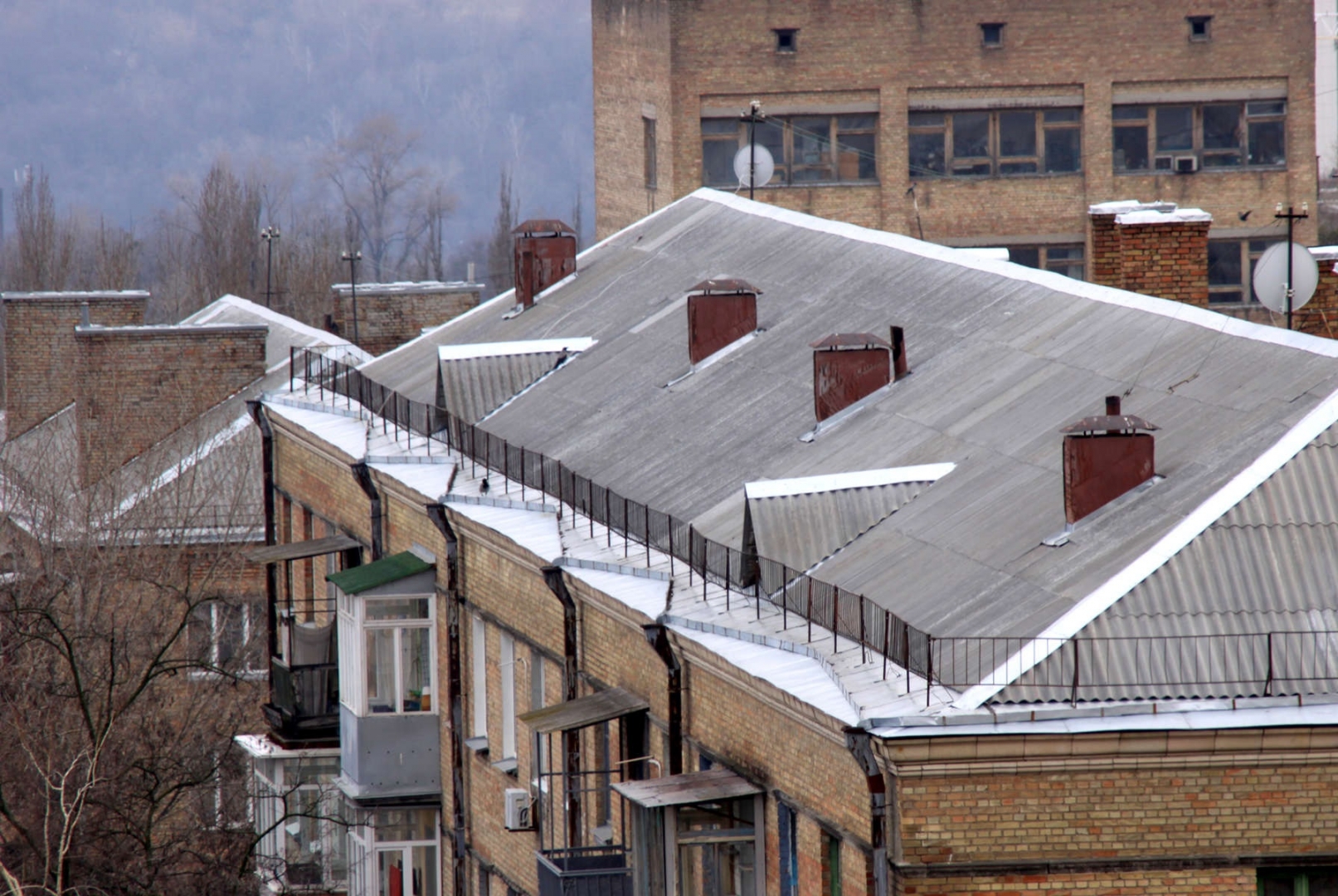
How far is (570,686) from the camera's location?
2136 centimetres

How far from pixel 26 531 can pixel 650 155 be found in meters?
24.1

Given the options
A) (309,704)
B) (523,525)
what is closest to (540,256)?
(309,704)

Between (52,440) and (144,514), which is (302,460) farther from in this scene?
(52,440)

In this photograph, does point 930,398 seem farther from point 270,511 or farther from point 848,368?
point 270,511

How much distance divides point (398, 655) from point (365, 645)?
0.39m

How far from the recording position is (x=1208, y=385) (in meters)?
17.8

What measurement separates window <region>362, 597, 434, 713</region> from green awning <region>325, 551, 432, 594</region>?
0.35m

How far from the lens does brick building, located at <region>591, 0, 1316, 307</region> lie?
195 feet

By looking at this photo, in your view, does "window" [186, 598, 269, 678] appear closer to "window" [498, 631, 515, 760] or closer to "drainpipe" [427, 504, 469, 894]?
"drainpipe" [427, 504, 469, 894]

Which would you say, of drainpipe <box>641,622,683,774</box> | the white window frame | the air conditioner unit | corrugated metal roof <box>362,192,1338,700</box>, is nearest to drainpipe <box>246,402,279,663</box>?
corrugated metal roof <box>362,192,1338,700</box>

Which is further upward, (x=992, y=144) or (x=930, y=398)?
(x=992, y=144)

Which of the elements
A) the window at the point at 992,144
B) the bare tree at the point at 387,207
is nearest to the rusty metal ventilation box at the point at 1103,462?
the window at the point at 992,144

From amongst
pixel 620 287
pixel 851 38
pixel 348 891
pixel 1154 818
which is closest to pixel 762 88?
pixel 851 38

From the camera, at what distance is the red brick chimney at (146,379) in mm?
44438
